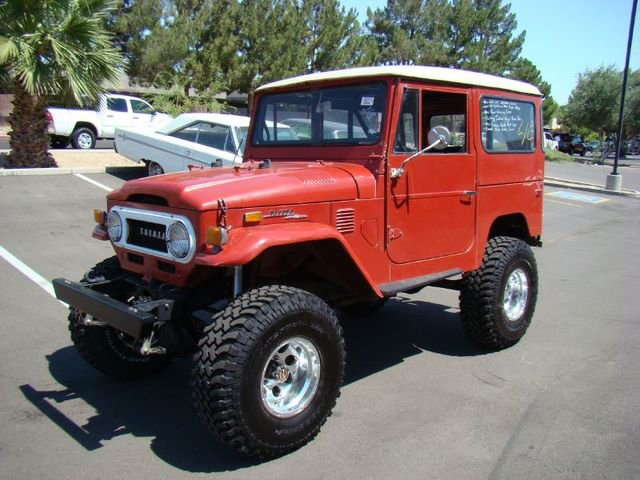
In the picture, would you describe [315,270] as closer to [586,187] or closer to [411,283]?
[411,283]

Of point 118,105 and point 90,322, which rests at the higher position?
point 118,105

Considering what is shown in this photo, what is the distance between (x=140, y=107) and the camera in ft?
61.2

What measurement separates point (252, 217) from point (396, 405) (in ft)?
5.52

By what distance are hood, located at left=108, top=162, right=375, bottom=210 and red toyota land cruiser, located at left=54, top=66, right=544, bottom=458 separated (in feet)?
0.04

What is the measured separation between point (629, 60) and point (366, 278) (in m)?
17.6

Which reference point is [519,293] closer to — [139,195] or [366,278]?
[366,278]

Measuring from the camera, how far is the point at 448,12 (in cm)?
3441

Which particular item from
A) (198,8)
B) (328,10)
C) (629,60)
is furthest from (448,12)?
(629,60)

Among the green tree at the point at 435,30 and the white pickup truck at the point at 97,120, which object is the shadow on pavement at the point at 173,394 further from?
the green tree at the point at 435,30

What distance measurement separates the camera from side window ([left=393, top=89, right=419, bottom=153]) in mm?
4059

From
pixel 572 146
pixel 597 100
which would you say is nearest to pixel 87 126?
pixel 597 100

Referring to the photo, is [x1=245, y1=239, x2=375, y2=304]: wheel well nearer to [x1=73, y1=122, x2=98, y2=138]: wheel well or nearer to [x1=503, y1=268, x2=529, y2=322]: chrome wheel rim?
[x1=503, y1=268, x2=529, y2=322]: chrome wheel rim

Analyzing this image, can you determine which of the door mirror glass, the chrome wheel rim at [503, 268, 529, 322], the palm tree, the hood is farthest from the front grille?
the palm tree

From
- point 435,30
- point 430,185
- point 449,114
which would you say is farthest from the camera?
point 435,30
